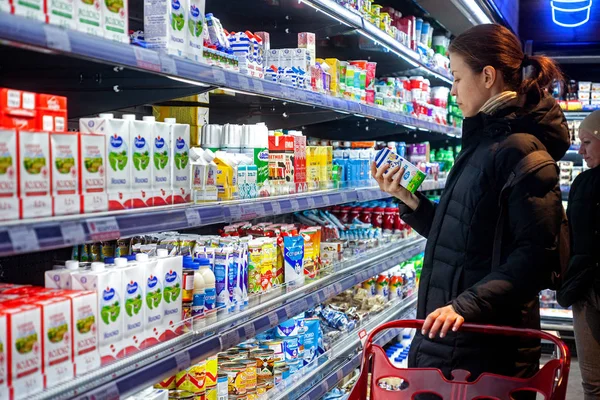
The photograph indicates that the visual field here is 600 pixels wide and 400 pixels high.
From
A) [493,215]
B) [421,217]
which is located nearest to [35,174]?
[493,215]

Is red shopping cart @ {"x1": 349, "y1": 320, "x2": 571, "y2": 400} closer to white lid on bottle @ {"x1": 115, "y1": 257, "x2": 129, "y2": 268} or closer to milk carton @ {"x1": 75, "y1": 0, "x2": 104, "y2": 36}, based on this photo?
white lid on bottle @ {"x1": 115, "y1": 257, "x2": 129, "y2": 268}

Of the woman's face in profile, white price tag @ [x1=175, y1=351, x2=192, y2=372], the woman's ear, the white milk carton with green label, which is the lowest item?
white price tag @ [x1=175, y1=351, x2=192, y2=372]

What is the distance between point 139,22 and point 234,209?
0.86 m

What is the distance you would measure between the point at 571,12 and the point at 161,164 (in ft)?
21.1

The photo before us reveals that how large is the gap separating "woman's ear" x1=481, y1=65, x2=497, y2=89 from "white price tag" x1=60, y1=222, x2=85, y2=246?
141 centimetres

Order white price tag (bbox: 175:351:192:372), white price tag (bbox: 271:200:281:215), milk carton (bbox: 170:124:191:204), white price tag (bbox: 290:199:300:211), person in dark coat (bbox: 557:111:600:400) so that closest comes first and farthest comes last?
1. white price tag (bbox: 175:351:192:372)
2. milk carton (bbox: 170:124:191:204)
3. white price tag (bbox: 271:200:281:215)
4. white price tag (bbox: 290:199:300:211)
5. person in dark coat (bbox: 557:111:600:400)

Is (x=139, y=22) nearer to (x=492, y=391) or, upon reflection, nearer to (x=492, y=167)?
(x=492, y=167)

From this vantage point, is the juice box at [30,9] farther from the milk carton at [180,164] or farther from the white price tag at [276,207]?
→ the white price tag at [276,207]

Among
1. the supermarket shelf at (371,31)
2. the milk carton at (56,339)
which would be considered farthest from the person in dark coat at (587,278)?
the milk carton at (56,339)

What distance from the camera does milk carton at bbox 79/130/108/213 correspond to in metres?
1.77

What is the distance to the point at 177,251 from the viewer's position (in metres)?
2.42

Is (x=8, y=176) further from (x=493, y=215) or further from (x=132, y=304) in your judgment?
(x=493, y=215)

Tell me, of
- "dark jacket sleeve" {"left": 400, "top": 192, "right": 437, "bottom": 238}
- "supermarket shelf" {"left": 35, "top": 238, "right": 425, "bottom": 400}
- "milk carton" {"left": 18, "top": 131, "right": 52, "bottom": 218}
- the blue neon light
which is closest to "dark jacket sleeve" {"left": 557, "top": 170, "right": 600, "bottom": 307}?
"supermarket shelf" {"left": 35, "top": 238, "right": 425, "bottom": 400}

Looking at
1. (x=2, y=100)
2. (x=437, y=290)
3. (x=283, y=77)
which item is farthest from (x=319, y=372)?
(x=2, y=100)
